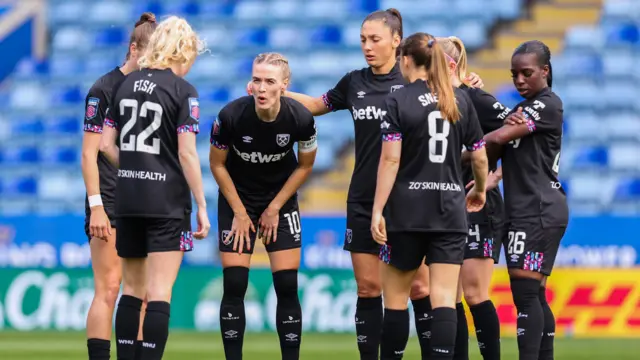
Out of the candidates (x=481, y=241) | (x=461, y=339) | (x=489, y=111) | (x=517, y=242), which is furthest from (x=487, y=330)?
(x=489, y=111)

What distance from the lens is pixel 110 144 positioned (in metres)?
7.25

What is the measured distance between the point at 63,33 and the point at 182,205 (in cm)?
1491

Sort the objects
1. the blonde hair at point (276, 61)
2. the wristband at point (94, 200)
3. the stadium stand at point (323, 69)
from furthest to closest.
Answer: the stadium stand at point (323, 69) → the blonde hair at point (276, 61) → the wristband at point (94, 200)

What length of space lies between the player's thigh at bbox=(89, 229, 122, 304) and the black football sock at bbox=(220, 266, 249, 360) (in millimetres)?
759

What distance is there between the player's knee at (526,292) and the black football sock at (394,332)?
0.82 m

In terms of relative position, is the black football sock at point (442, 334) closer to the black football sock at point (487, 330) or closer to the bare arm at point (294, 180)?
the black football sock at point (487, 330)

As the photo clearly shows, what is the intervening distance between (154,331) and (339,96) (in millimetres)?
2316

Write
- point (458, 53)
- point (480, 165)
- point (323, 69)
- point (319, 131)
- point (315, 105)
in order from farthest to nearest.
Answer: point (323, 69) → point (319, 131) → point (315, 105) → point (458, 53) → point (480, 165)

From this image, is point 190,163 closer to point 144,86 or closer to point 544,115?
point 144,86

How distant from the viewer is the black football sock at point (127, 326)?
7.17 metres

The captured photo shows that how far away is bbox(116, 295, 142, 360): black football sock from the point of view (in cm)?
717

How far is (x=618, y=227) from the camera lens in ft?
48.4

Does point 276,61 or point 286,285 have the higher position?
point 276,61

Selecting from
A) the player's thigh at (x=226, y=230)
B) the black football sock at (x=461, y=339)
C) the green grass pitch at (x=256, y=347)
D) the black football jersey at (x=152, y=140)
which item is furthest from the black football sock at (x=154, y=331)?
the green grass pitch at (x=256, y=347)
